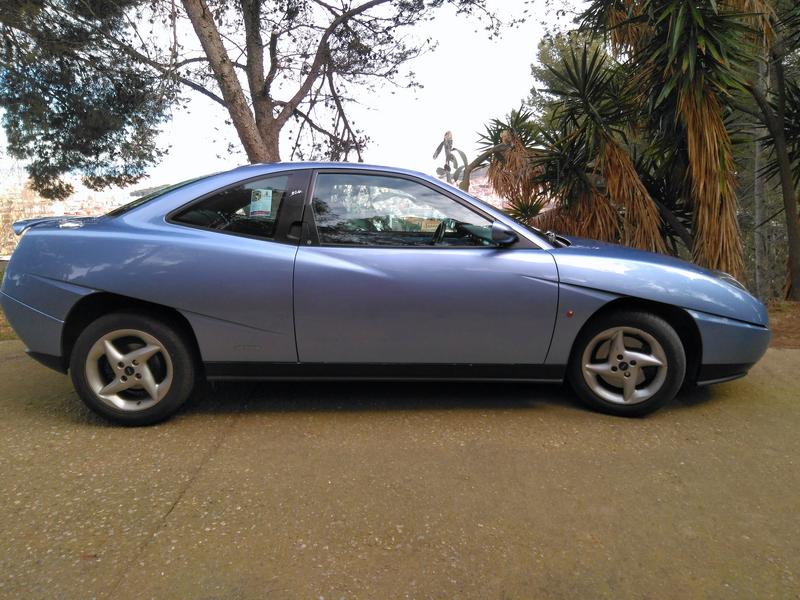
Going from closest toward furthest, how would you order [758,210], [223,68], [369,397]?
[369,397] < [223,68] < [758,210]

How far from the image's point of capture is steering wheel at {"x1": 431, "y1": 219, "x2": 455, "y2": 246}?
306 cm

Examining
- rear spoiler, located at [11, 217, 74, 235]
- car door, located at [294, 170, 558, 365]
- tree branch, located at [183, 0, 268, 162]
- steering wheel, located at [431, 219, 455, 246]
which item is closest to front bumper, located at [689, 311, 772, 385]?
car door, located at [294, 170, 558, 365]

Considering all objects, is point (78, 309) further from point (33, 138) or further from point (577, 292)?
point (33, 138)

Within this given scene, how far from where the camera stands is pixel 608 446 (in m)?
2.75

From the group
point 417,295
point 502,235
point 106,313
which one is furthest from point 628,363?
point 106,313

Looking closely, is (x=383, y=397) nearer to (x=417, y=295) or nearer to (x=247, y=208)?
(x=417, y=295)

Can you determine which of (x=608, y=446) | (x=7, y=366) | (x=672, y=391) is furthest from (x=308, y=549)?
(x=7, y=366)

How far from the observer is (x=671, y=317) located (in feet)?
10.2

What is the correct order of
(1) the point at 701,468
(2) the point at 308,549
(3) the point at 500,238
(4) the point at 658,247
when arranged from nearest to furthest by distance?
(2) the point at 308,549, (1) the point at 701,468, (3) the point at 500,238, (4) the point at 658,247

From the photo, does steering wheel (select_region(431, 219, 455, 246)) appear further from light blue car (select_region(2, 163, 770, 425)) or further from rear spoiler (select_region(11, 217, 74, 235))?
rear spoiler (select_region(11, 217, 74, 235))

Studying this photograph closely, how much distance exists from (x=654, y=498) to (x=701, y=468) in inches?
17.5

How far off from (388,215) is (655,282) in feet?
5.21

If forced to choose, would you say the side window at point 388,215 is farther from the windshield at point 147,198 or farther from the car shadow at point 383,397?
the car shadow at point 383,397

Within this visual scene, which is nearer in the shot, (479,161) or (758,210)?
(479,161)
